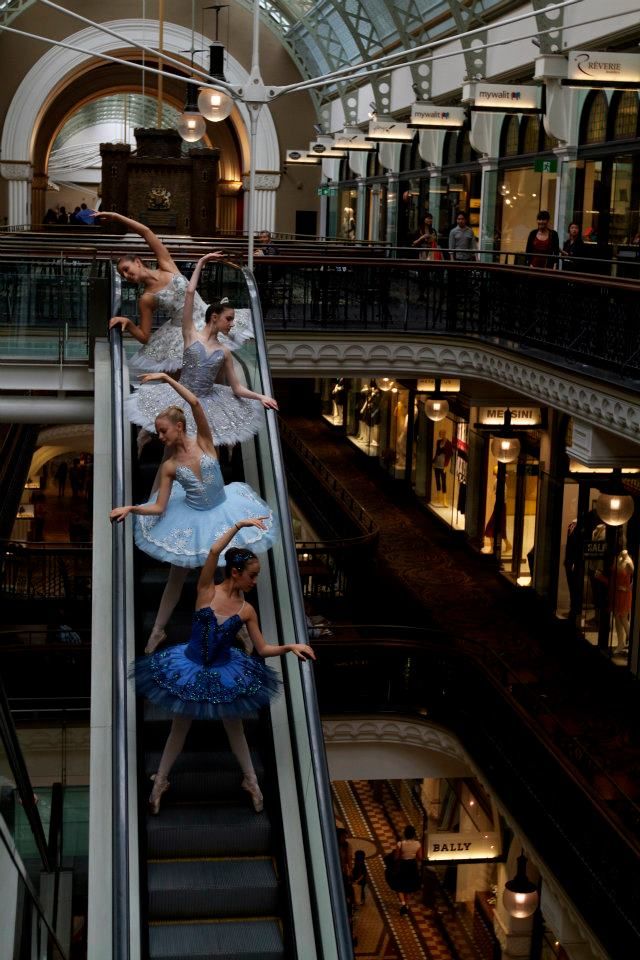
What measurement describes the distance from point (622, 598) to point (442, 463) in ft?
29.2

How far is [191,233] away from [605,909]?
2011 centimetres

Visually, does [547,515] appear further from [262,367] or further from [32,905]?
[32,905]

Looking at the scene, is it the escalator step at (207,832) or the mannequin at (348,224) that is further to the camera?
the mannequin at (348,224)

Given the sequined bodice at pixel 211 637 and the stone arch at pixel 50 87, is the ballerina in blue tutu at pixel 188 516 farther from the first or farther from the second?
the stone arch at pixel 50 87

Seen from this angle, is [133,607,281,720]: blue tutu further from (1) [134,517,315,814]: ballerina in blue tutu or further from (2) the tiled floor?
(2) the tiled floor

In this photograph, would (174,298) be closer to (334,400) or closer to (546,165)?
(546,165)

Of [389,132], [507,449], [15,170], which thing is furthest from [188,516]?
[15,170]

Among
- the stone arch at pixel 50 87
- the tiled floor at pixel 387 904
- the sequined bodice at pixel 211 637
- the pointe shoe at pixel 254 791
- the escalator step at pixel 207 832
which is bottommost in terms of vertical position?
the tiled floor at pixel 387 904

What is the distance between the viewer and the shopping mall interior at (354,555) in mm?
8125

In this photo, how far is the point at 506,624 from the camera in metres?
18.6

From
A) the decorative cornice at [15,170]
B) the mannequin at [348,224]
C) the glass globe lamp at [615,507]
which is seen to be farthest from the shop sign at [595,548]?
the decorative cornice at [15,170]

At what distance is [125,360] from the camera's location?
1218 cm

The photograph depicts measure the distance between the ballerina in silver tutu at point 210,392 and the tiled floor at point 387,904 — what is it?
10.4 meters

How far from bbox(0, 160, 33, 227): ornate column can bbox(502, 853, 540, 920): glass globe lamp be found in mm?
31608
